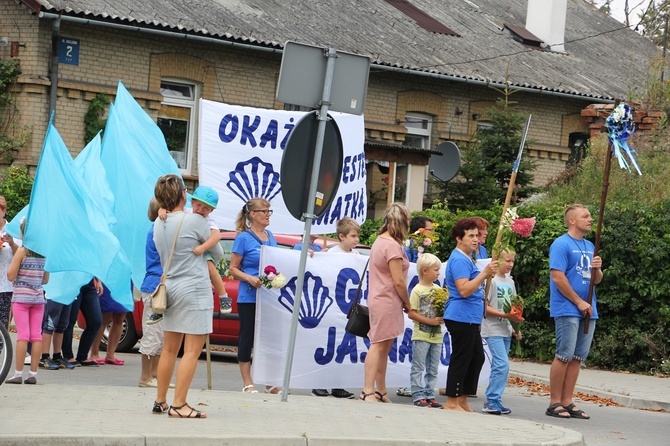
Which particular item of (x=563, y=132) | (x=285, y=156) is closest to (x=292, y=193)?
(x=285, y=156)

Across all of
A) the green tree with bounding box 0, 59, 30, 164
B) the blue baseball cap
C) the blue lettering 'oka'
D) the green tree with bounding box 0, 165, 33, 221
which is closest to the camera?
the blue baseball cap

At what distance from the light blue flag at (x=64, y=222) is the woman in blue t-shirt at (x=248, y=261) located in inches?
47.5

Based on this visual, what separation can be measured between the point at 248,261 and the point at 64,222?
69.6 inches

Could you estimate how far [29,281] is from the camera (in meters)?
11.5

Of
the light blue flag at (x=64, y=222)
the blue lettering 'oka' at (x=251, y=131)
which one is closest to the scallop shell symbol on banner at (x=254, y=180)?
the blue lettering 'oka' at (x=251, y=131)

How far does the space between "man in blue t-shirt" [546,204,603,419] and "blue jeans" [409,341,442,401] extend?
111cm

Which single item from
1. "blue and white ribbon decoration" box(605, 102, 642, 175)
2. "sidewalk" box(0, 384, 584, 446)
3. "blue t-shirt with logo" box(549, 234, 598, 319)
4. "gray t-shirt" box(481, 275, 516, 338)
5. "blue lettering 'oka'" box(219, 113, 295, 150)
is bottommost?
"sidewalk" box(0, 384, 584, 446)

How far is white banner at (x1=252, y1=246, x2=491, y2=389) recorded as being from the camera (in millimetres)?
11422

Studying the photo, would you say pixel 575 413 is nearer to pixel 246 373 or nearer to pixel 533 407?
pixel 533 407

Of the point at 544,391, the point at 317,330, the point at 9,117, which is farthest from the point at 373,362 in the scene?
the point at 9,117

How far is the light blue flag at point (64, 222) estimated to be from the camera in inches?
447

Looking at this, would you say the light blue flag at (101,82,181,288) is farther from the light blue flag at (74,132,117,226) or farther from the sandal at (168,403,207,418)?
the sandal at (168,403,207,418)

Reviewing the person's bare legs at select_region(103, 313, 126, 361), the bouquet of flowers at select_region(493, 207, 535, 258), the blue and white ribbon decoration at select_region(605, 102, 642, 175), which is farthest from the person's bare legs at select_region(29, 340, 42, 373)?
the blue and white ribbon decoration at select_region(605, 102, 642, 175)

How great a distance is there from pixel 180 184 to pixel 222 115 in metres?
3.33
